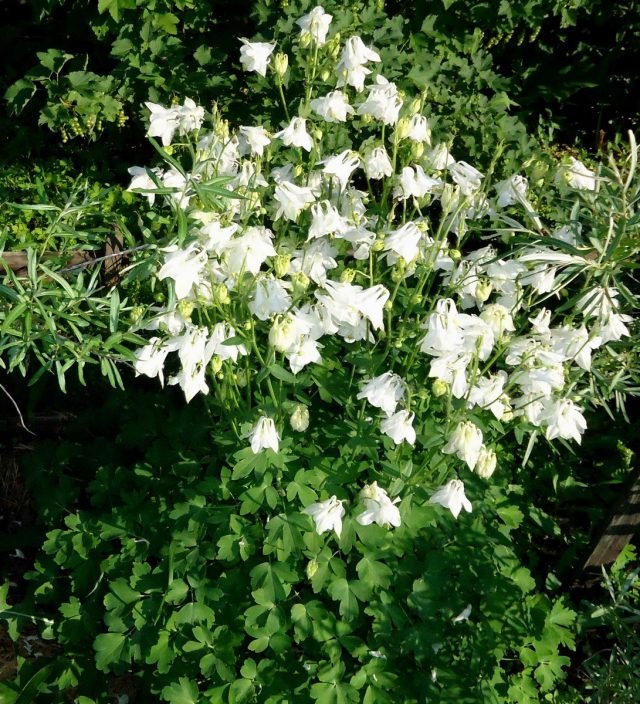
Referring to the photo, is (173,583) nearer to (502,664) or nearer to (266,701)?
(266,701)

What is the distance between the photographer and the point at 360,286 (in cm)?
221

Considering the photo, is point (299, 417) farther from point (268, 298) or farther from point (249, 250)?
point (249, 250)

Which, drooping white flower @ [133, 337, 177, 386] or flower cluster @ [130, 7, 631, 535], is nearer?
flower cluster @ [130, 7, 631, 535]

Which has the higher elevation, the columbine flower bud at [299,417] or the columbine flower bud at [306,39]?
the columbine flower bud at [306,39]

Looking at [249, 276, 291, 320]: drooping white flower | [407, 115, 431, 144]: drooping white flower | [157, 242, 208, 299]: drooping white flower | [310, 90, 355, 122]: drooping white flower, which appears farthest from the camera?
[310, 90, 355, 122]: drooping white flower

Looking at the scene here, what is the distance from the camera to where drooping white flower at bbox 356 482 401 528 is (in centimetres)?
217

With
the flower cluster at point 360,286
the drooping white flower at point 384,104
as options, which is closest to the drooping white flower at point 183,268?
the flower cluster at point 360,286

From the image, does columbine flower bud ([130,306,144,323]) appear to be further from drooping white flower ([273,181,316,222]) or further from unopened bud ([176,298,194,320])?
drooping white flower ([273,181,316,222])

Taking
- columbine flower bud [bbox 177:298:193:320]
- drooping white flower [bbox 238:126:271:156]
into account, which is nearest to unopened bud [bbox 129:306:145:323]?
columbine flower bud [bbox 177:298:193:320]

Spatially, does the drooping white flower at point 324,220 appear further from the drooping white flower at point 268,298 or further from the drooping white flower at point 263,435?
the drooping white flower at point 263,435

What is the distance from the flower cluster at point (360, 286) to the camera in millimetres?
1938

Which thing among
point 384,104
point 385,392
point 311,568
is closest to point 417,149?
point 384,104

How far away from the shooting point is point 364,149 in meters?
2.31

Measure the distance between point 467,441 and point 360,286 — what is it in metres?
Answer: 0.54
